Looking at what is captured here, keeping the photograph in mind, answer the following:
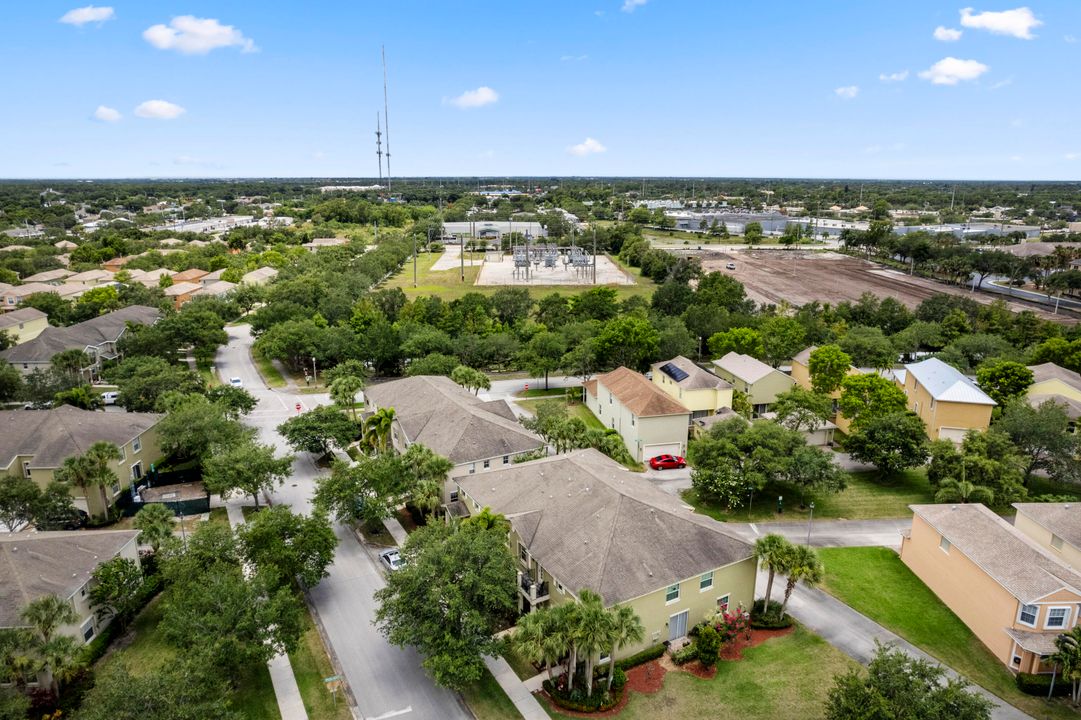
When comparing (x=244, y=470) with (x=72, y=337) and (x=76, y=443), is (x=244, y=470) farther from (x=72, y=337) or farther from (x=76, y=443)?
(x=72, y=337)

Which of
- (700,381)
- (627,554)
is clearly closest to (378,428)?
(627,554)

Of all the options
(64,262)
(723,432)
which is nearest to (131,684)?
(723,432)

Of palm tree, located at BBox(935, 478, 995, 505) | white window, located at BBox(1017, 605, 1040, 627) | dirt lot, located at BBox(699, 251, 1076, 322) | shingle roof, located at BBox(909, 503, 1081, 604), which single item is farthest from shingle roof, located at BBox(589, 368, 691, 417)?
dirt lot, located at BBox(699, 251, 1076, 322)

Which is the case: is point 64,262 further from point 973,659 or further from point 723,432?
point 973,659

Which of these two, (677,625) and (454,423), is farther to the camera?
(454,423)

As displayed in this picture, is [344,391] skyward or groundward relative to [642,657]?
skyward

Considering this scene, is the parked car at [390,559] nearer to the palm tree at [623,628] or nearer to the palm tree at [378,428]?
the palm tree at [378,428]

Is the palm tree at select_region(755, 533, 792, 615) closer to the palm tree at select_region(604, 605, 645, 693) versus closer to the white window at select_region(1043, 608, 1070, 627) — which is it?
the palm tree at select_region(604, 605, 645, 693)
